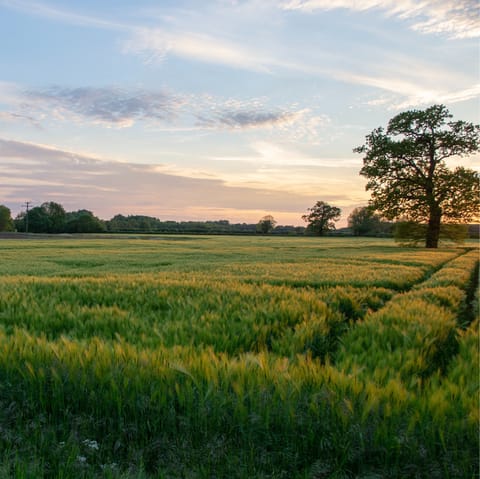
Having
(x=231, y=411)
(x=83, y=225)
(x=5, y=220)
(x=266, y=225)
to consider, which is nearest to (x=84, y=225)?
(x=83, y=225)

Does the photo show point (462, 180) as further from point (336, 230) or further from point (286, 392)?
point (336, 230)

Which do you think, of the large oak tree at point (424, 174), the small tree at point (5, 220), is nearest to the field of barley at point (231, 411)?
the large oak tree at point (424, 174)

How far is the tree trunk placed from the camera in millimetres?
40562

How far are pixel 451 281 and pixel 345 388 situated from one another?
10.5 meters

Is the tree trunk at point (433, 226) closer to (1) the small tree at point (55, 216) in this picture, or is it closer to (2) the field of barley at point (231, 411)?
(2) the field of barley at point (231, 411)

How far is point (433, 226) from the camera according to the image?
4153 centimetres

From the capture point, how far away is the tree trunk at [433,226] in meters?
40.6

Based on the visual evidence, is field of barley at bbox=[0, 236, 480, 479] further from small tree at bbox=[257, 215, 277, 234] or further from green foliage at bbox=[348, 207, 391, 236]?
small tree at bbox=[257, 215, 277, 234]

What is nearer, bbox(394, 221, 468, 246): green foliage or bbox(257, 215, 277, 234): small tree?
bbox(394, 221, 468, 246): green foliage

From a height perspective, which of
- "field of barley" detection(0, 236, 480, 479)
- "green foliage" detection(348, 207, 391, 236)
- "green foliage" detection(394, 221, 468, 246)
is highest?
"green foliage" detection(348, 207, 391, 236)

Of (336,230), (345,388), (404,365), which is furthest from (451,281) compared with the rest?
(336,230)

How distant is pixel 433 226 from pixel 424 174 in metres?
5.55

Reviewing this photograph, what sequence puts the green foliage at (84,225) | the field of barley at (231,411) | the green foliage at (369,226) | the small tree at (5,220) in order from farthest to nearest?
the small tree at (5,220) → the green foliage at (84,225) → the green foliage at (369,226) → the field of barley at (231,411)

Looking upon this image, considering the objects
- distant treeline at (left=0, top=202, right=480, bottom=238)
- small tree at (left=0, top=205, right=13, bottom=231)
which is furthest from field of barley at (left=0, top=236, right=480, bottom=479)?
small tree at (left=0, top=205, right=13, bottom=231)
